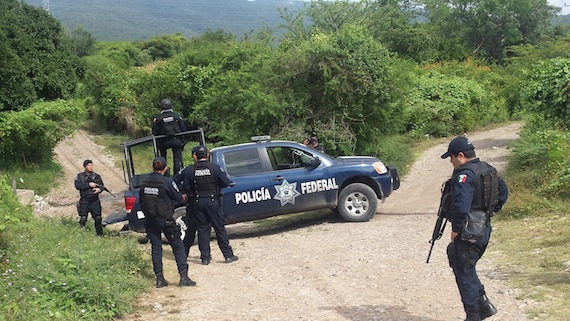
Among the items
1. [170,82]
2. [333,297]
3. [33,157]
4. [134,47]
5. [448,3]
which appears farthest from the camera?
[134,47]

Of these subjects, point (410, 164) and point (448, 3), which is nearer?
point (410, 164)

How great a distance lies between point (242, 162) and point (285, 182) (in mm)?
845

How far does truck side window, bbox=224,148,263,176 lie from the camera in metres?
11.3

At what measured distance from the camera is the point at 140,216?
1077 cm

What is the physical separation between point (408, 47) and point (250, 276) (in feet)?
130

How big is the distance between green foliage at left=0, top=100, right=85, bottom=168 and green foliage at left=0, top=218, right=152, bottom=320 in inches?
508

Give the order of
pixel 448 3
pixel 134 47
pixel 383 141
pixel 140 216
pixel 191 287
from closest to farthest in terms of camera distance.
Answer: pixel 191 287, pixel 140 216, pixel 383 141, pixel 448 3, pixel 134 47

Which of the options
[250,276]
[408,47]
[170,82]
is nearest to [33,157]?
[170,82]

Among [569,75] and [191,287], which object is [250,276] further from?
[569,75]

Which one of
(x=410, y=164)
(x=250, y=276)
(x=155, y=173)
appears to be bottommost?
(x=410, y=164)

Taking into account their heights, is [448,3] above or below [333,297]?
above

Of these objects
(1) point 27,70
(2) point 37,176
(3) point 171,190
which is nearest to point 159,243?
(3) point 171,190

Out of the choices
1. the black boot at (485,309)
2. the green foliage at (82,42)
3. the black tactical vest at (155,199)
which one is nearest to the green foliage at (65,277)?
the black tactical vest at (155,199)

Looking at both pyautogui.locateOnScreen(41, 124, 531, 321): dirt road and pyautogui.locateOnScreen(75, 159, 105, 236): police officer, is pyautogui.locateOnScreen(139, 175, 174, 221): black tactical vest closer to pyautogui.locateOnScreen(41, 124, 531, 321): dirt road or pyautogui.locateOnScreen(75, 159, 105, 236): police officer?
pyautogui.locateOnScreen(41, 124, 531, 321): dirt road
